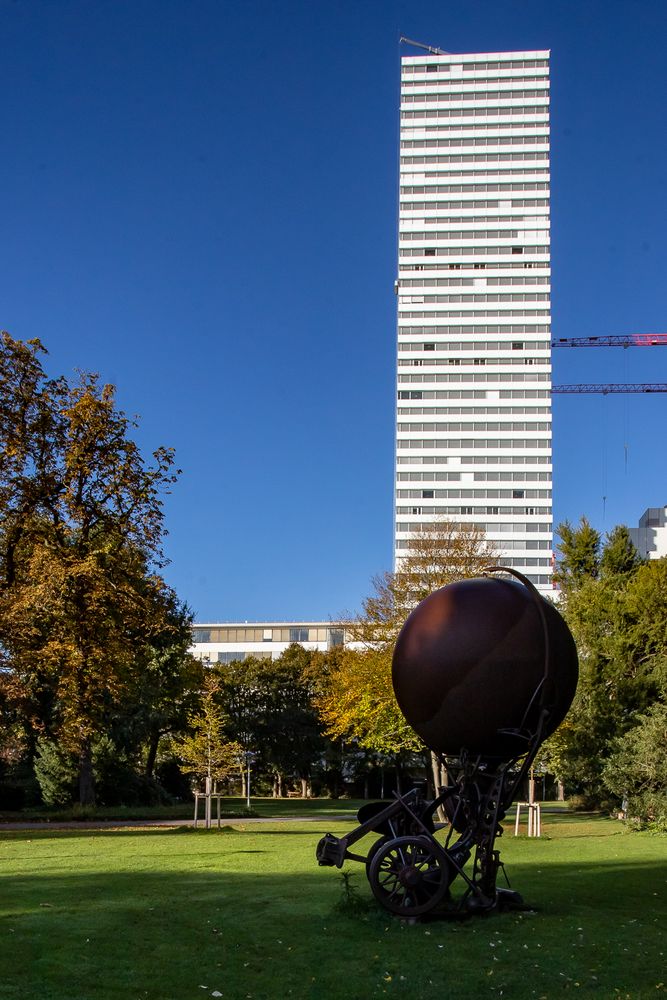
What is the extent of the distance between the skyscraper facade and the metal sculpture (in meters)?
128

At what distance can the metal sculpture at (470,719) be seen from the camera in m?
12.8

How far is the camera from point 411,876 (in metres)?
12.5

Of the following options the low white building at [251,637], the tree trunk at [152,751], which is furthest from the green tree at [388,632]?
the low white building at [251,637]

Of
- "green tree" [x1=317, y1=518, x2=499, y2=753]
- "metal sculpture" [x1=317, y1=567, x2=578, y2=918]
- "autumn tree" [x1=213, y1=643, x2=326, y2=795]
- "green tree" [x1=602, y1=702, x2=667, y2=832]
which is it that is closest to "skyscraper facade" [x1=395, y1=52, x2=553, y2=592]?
"autumn tree" [x1=213, y1=643, x2=326, y2=795]

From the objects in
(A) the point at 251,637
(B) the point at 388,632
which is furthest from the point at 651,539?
(B) the point at 388,632

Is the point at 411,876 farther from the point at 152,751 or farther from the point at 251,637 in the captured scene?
the point at 251,637

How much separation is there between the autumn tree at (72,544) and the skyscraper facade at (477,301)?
359 feet

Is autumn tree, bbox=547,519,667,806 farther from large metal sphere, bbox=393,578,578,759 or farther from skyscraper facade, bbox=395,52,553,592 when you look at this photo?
skyscraper facade, bbox=395,52,553,592

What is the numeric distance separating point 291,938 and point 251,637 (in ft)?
380

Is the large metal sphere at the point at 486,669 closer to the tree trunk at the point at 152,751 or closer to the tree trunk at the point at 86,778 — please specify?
the tree trunk at the point at 86,778

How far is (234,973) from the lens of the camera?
9.98m

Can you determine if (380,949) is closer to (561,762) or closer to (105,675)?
(105,675)

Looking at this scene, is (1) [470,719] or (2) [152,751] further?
(2) [152,751]

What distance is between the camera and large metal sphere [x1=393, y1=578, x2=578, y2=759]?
42.4ft
